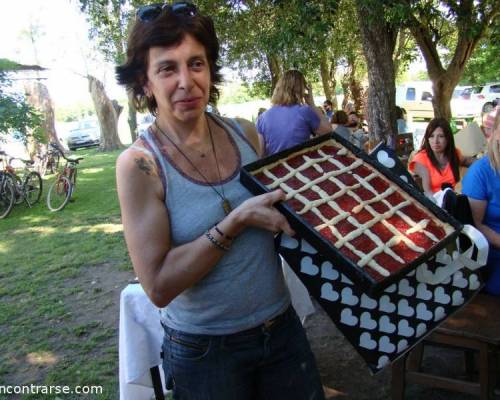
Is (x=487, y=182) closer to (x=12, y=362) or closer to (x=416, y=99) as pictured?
(x=12, y=362)

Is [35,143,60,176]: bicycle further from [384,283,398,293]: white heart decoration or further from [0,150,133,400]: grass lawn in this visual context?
[384,283,398,293]: white heart decoration

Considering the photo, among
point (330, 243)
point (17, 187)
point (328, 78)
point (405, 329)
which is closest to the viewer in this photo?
point (330, 243)

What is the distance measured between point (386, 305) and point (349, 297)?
0.11 m

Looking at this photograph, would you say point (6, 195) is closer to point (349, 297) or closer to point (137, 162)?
point (137, 162)

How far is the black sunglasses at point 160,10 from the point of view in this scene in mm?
1271

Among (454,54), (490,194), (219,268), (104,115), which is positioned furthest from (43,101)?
(219,268)

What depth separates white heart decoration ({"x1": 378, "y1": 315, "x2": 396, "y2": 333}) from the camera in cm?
119

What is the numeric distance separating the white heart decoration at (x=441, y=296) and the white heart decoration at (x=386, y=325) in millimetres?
150

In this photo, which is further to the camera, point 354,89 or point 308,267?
point 354,89

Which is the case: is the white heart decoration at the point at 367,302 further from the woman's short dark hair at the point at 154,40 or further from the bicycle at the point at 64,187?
the bicycle at the point at 64,187

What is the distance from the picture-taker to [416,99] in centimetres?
2614

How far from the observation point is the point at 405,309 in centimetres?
120

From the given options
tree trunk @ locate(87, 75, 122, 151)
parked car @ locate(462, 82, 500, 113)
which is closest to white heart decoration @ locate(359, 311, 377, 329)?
tree trunk @ locate(87, 75, 122, 151)

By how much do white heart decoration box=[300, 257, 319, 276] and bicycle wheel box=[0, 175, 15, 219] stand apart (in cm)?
942
